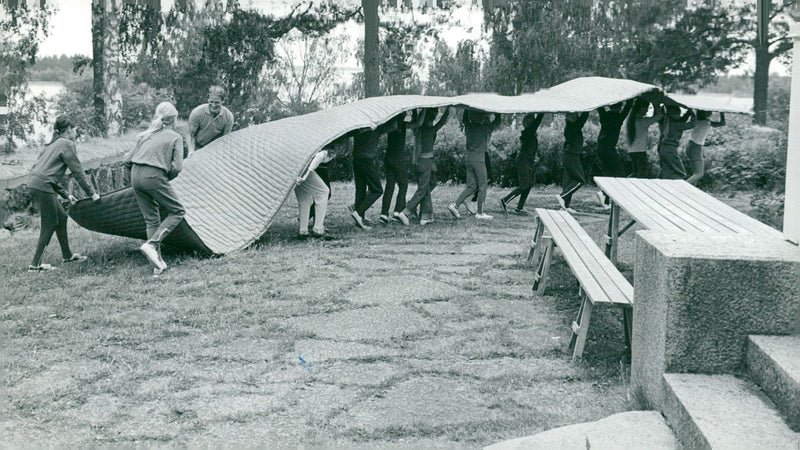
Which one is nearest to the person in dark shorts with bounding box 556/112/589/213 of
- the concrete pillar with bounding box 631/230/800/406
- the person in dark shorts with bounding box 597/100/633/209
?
the person in dark shorts with bounding box 597/100/633/209

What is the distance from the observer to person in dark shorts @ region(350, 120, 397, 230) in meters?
11.0

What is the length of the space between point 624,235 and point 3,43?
11117 millimetres

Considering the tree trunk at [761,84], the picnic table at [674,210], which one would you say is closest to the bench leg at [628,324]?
the picnic table at [674,210]

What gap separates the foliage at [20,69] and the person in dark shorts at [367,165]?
7.20 m

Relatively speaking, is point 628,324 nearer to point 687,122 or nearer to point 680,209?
point 680,209

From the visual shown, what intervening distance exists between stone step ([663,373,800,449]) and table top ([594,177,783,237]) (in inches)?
43.2

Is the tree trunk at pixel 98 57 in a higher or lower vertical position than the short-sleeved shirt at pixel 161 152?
higher

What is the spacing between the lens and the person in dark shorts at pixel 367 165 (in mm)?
11039

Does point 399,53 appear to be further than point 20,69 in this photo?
Yes

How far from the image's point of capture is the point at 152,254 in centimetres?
825

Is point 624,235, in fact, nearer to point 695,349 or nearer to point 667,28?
point 695,349

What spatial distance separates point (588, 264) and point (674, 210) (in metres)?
0.80

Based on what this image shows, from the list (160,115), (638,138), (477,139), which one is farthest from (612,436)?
(638,138)

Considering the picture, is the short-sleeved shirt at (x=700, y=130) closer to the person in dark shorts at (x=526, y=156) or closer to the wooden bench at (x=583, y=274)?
the person in dark shorts at (x=526, y=156)
